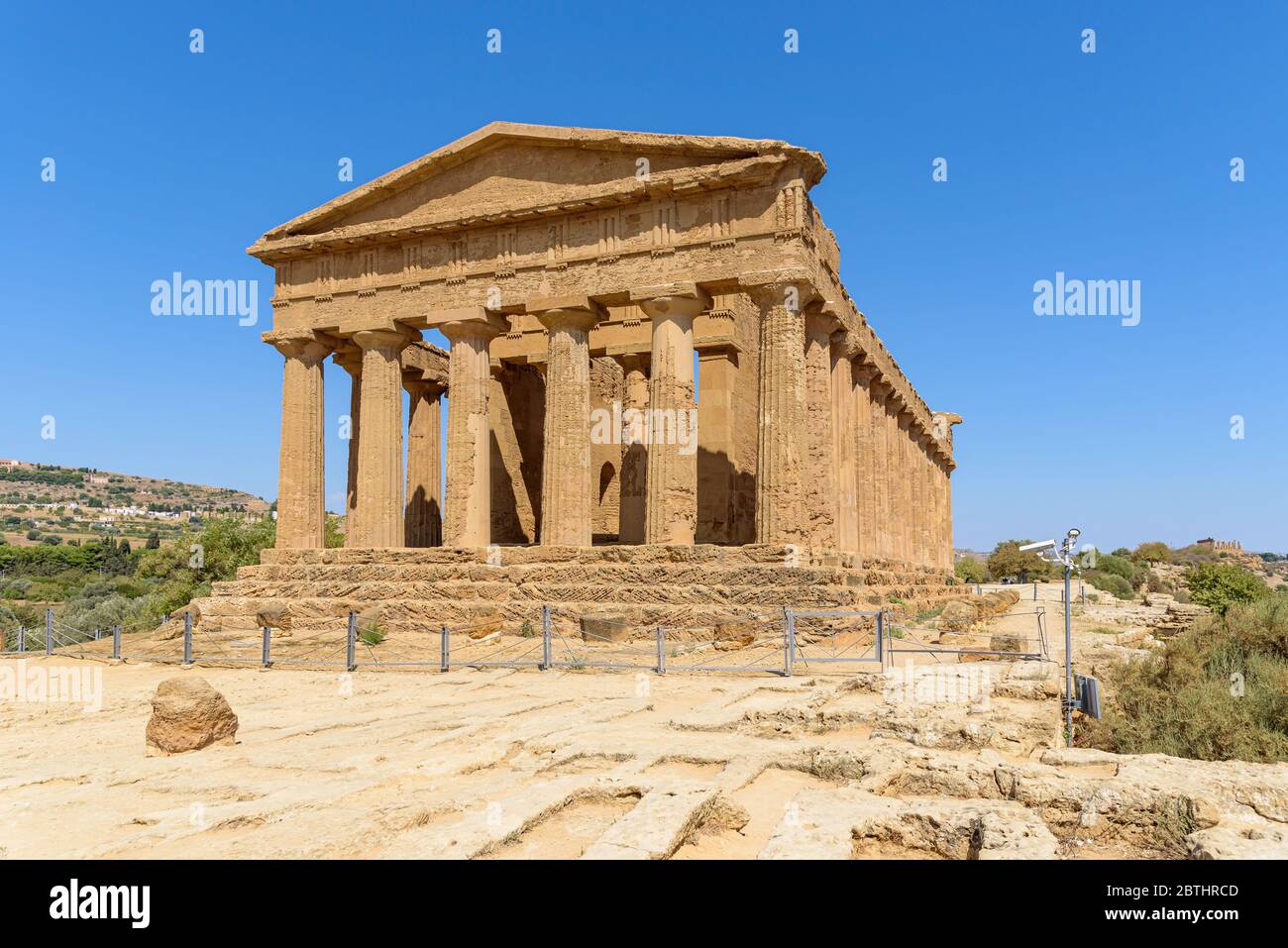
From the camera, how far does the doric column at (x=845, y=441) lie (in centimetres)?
2372

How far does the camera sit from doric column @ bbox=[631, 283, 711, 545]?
20.7m

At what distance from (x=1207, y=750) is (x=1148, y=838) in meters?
3.25

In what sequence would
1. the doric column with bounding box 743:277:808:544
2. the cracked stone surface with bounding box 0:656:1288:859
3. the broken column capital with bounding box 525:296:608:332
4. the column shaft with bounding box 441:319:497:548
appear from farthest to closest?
the column shaft with bounding box 441:319:497:548
the broken column capital with bounding box 525:296:608:332
the doric column with bounding box 743:277:808:544
the cracked stone surface with bounding box 0:656:1288:859

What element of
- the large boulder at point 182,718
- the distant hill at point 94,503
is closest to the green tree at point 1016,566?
the large boulder at point 182,718

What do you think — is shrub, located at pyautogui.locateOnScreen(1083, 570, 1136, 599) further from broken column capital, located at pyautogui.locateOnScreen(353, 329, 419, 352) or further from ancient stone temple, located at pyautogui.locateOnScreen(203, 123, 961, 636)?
broken column capital, located at pyautogui.locateOnScreen(353, 329, 419, 352)

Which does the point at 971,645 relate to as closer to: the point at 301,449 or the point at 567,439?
the point at 567,439

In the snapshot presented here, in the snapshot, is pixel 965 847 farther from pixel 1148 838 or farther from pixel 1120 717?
pixel 1120 717

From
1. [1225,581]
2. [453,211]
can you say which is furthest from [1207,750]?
[1225,581]

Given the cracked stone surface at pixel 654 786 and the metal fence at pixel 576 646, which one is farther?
the metal fence at pixel 576 646

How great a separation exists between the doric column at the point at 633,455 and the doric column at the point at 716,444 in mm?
2110

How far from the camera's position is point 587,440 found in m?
22.3

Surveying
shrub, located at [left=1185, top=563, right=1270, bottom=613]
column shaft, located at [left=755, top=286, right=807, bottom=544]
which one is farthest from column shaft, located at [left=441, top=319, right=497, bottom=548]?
shrub, located at [left=1185, top=563, right=1270, bottom=613]

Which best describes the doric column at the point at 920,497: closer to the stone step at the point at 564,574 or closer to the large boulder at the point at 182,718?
the stone step at the point at 564,574

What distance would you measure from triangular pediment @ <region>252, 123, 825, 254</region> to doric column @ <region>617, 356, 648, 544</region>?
278 inches
